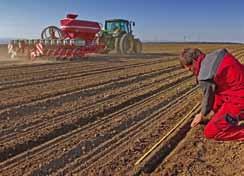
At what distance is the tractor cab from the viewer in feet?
86.1

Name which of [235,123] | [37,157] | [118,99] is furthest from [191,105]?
[37,157]

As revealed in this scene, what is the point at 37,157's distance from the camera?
4.89 metres

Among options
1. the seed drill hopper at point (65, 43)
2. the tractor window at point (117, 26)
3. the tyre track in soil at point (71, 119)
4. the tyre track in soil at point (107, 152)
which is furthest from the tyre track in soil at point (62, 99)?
the tractor window at point (117, 26)

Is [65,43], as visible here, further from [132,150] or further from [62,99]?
[132,150]

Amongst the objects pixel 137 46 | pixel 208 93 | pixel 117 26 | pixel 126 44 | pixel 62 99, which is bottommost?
pixel 62 99

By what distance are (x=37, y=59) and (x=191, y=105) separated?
568 inches

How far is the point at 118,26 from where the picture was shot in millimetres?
26422

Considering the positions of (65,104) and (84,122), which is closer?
(84,122)

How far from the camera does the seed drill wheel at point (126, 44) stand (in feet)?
83.9

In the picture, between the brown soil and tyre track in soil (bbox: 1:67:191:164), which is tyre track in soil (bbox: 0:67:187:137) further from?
tyre track in soil (bbox: 1:67:191:164)

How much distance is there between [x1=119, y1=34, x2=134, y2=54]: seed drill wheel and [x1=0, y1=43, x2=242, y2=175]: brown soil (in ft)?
46.3

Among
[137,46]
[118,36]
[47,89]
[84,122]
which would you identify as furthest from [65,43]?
[84,122]

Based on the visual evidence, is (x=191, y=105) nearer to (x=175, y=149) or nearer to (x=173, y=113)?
(x=173, y=113)

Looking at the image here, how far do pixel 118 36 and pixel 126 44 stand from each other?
0.74m
